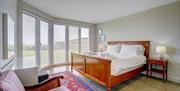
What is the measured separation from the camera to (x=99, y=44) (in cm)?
636

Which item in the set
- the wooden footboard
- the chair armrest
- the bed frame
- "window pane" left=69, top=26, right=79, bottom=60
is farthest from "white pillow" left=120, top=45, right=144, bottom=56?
"window pane" left=69, top=26, right=79, bottom=60

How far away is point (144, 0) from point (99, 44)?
3641 millimetres

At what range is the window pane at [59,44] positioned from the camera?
5.34m

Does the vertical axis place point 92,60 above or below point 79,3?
below

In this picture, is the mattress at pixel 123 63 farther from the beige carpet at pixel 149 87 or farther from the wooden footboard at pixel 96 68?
the beige carpet at pixel 149 87

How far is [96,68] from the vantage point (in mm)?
2836

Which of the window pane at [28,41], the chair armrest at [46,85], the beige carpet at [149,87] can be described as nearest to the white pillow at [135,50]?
the beige carpet at [149,87]

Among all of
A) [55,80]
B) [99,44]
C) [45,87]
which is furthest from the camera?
[99,44]

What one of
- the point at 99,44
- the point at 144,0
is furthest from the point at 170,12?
the point at 99,44

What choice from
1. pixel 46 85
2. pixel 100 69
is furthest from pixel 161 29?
pixel 46 85

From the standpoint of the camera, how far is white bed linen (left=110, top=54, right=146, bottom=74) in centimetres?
260

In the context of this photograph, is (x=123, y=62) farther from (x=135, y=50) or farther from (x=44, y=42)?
(x=44, y=42)

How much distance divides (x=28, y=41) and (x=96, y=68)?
8.19ft

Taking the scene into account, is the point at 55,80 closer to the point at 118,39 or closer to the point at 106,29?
the point at 118,39
